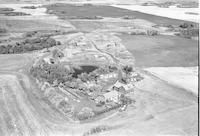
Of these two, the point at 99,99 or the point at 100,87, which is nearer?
the point at 99,99

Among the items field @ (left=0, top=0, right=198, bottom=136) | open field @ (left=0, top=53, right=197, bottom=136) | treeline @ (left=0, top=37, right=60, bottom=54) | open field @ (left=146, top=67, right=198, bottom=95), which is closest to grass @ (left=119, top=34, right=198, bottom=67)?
field @ (left=0, top=0, right=198, bottom=136)

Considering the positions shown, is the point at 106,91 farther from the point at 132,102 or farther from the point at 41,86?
the point at 41,86

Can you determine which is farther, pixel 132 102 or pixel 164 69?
pixel 164 69

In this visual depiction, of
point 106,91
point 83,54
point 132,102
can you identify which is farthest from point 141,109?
point 83,54

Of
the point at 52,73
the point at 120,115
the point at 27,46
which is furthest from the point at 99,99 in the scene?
the point at 27,46

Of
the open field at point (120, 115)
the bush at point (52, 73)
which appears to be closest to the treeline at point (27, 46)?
the bush at point (52, 73)

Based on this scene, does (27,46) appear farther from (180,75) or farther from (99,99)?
(180,75)
